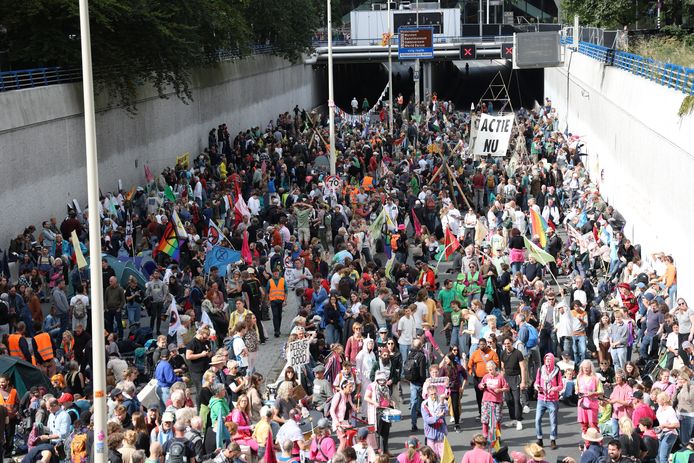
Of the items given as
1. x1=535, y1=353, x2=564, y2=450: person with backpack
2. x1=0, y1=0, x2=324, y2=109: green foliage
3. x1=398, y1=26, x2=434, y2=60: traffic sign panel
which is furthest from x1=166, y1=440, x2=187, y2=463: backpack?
x1=398, y1=26, x2=434, y2=60: traffic sign panel

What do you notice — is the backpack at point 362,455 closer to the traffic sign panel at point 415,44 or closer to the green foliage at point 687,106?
the green foliage at point 687,106

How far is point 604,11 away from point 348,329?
38.6 m

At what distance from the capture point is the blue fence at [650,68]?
24.5 metres

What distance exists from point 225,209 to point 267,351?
9.30 metres

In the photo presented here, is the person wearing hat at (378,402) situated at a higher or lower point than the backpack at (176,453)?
lower

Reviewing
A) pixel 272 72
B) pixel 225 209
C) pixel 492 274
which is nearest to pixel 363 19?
pixel 272 72

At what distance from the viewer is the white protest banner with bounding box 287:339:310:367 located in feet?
54.6

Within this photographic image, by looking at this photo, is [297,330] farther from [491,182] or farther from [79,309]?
[491,182]

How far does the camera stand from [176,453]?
12.7 m

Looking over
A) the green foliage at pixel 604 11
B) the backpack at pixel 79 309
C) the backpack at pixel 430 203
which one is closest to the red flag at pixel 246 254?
the backpack at pixel 79 309

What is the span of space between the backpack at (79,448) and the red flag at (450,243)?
476 inches

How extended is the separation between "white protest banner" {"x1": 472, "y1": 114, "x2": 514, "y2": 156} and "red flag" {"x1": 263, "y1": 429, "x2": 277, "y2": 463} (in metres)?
22.3

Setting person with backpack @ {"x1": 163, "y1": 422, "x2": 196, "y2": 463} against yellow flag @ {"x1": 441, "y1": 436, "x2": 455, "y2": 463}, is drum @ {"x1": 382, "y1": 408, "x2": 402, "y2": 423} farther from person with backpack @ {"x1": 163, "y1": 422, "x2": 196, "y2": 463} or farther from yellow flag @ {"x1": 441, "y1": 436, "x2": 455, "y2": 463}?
person with backpack @ {"x1": 163, "y1": 422, "x2": 196, "y2": 463}

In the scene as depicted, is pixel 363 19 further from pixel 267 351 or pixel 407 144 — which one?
pixel 267 351
